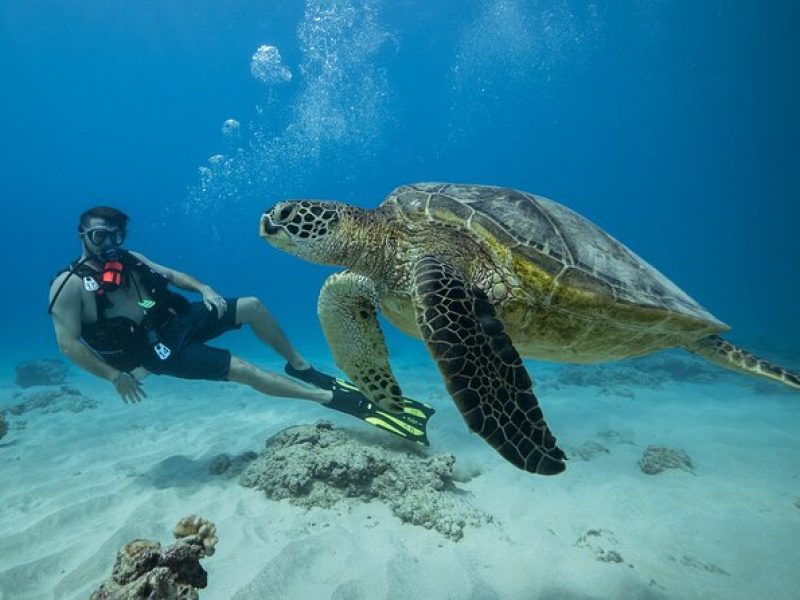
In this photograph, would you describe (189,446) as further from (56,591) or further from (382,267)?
(382,267)

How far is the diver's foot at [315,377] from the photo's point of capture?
7.14 m

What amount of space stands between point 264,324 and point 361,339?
12.7ft

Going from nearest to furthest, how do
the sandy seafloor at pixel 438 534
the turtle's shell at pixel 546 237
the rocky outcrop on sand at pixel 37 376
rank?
the sandy seafloor at pixel 438 534 < the turtle's shell at pixel 546 237 < the rocky outcrop on sand at pixel 37 376

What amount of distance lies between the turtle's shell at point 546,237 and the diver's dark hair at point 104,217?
17.0 ft

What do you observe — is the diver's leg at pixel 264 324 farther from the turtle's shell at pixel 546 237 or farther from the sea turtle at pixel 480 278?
the turtle's shell at pixel 546 237

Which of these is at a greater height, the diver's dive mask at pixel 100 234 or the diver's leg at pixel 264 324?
the diver's dive mask at pixel 100 234

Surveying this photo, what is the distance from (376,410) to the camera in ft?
20.4

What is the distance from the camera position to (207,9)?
5544 centimetres

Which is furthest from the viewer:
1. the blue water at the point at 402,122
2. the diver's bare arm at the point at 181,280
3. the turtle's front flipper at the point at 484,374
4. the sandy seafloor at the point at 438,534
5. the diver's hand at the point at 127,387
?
the blue water at the point at 402,122

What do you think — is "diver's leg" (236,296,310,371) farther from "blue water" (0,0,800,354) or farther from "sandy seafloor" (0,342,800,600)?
"blue water" (0,0,800,354)

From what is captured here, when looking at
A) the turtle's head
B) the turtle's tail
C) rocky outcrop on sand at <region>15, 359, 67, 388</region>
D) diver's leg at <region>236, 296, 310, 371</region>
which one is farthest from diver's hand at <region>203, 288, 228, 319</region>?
rocky outcrop on sand at <region>15, 359, 67, 388</region>

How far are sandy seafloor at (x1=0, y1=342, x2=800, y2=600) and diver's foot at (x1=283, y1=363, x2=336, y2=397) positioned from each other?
0.89m

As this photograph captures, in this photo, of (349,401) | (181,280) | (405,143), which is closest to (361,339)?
(349,401)

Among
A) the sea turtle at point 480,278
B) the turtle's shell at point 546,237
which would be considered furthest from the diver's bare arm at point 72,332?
the turtle's shell at point 546,237
